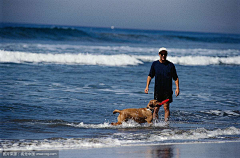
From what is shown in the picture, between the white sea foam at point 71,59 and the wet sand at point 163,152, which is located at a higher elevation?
the white sea foam at point 71,59

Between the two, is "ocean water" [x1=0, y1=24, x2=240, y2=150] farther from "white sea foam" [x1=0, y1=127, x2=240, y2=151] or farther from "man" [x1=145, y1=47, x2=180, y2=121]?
"man" [x1=145, y1=47, x2=180, y2=121]

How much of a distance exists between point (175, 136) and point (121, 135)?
1083 mm

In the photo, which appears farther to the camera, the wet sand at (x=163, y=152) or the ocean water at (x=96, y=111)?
the ocean water at (x=96, y=111)

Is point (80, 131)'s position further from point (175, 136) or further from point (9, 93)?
point (9, 93)

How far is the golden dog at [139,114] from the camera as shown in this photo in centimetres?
710

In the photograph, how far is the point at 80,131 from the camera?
22.2ft

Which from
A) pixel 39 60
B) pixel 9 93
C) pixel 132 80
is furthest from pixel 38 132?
pixel 39 60

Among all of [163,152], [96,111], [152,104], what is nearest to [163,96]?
[152,104]

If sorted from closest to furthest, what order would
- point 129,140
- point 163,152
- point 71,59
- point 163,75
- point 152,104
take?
point 163,152 → point 129,140 → point 152,104 → point 163,75 → point 71,59

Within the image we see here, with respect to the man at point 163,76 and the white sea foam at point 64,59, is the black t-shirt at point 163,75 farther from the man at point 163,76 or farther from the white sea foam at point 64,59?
the white sea foam at point 64,59

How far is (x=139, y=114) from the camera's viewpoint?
23.5 ft

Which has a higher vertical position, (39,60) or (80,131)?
(39,60)

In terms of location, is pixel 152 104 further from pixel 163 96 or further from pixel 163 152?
pixel 163 152

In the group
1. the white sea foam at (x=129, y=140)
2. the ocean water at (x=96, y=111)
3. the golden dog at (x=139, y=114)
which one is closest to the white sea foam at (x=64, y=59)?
the ocean water at (x=96, y=111)
